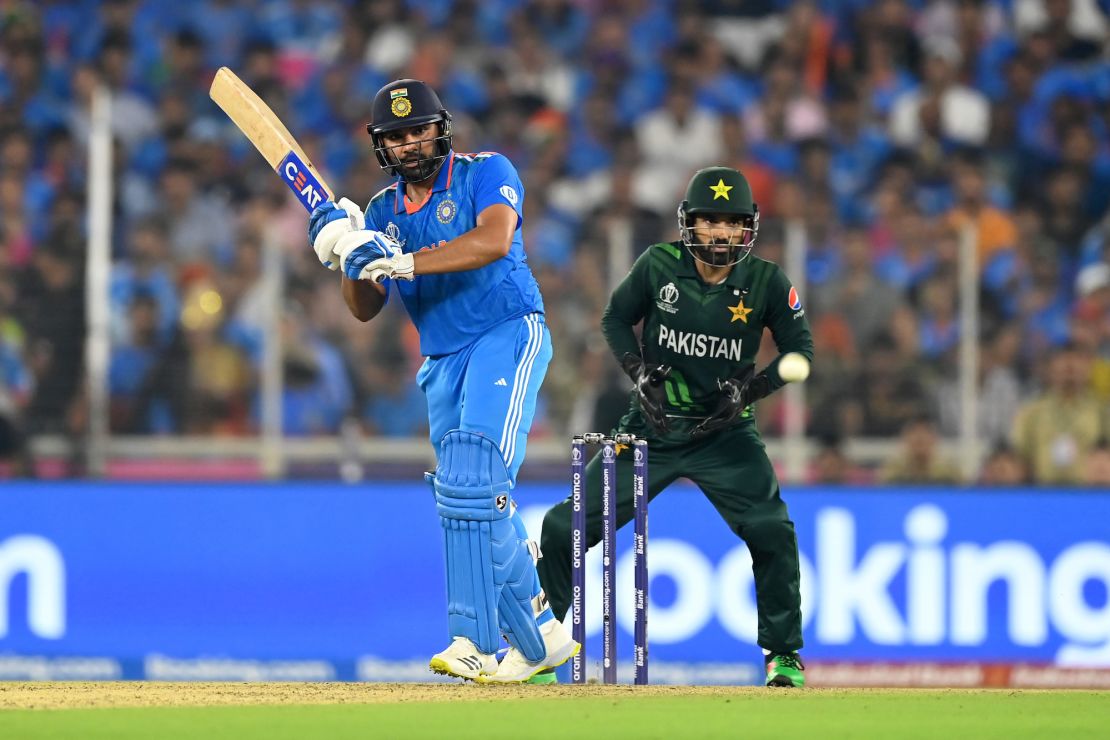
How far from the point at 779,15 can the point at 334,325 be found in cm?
593

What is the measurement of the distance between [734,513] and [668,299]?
3.06 feet

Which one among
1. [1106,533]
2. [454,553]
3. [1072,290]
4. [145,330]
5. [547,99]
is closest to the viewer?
[454,553]

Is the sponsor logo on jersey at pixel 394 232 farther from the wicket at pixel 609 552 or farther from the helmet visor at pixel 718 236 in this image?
the helmet visor at pixel 718 236

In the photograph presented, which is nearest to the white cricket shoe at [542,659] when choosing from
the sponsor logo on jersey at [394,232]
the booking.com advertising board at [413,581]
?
the sponsor logo on jersey at [394,232]

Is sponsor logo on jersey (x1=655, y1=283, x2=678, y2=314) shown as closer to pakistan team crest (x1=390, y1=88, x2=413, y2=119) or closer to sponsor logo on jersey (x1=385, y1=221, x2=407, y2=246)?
sponsor logo on jersey (x1=385, y1=221, x2=407, y2=246)

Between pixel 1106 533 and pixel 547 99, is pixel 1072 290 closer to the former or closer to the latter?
pixel 1106 533

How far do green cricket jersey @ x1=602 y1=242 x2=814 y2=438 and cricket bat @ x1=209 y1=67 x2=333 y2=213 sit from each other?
1.52 metres

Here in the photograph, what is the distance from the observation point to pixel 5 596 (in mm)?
10312

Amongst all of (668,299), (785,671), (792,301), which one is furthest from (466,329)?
(785,671)

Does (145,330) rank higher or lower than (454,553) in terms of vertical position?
higher

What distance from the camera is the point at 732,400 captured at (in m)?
7.35

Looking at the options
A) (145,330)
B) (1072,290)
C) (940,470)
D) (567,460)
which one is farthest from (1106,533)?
(145,330)

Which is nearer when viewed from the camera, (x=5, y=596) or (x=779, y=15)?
(x=5, y=596)

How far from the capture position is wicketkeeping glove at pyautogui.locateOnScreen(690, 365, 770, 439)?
290 inches
